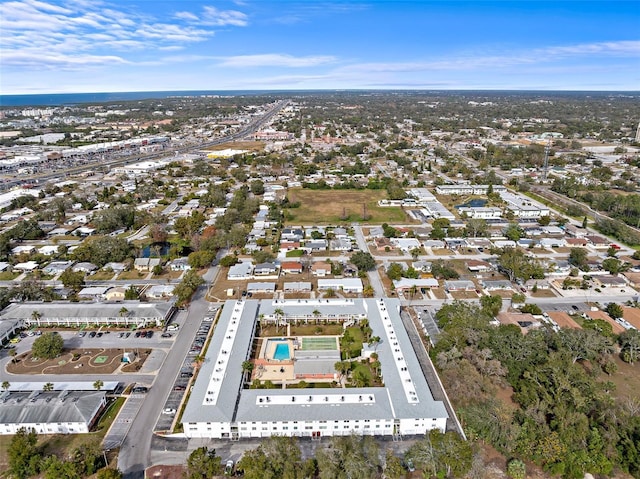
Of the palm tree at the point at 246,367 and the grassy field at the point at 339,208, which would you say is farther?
the grassy field at the point at 339,208

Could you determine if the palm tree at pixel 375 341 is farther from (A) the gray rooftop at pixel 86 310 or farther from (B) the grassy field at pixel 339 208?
(B) the grassy field at pixel 339 208

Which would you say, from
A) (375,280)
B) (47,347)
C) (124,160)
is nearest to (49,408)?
(47,347)

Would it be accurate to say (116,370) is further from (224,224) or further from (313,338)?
(224,224)

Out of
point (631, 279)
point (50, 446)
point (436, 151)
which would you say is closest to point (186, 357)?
point (50, 446)

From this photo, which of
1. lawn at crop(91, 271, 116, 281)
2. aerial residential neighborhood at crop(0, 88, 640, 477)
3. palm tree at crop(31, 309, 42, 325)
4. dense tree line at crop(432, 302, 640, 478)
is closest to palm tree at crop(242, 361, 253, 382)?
aerial residential neighborhood at crop(0, 88, 640, 477)

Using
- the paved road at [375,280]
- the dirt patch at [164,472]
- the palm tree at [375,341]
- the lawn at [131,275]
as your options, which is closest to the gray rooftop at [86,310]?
the lawn at [131,275]

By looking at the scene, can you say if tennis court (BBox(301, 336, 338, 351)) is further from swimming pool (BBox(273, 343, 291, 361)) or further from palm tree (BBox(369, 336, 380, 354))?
palm tree (BBox(369, 336, 380, 354))
